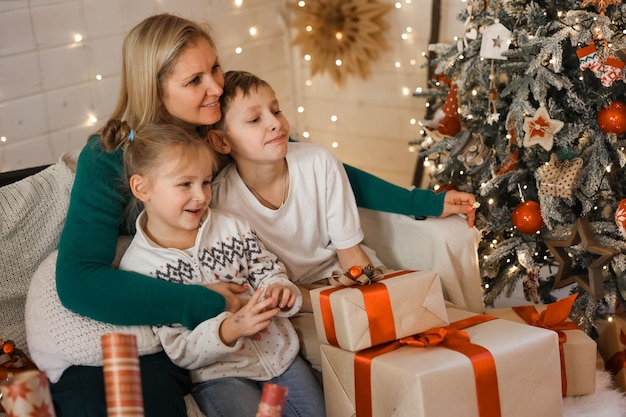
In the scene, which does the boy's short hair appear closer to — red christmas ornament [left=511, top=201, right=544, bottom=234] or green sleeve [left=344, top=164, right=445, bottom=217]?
green sleeve [left=344, top=164, right=445, bottom=217]

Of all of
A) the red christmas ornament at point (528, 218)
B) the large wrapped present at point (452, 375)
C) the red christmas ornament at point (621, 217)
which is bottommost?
the large wrapped present at point (452, 375)

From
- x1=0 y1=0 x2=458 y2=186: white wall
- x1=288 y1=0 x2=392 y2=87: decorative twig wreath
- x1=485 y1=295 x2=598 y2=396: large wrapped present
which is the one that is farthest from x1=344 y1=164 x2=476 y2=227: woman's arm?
x1=288 y1=0 x2=392 y2=87: decorative twig wreath

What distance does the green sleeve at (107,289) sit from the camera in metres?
1.90

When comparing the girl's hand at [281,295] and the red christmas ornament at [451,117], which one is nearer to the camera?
the girl's hand at [281,295]

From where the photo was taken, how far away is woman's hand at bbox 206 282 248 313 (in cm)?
196

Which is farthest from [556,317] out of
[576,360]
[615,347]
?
[615,347]

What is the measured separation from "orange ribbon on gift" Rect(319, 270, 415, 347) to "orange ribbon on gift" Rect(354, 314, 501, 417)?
4cm

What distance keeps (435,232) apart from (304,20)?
237cm

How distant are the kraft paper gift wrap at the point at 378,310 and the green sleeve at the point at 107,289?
0.27 metres

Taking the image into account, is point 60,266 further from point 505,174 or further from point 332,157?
point 505,174

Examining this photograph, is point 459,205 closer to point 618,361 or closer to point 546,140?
point 546,140

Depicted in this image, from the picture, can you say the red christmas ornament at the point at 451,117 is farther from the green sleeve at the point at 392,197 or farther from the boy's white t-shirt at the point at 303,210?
the boy's white t-shirt at the point at 303,210

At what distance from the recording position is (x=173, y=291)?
6.27 ft

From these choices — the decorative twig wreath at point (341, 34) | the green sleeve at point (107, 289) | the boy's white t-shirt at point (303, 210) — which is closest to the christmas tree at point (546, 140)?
the boy's white t-shirt at point (303, 210)
